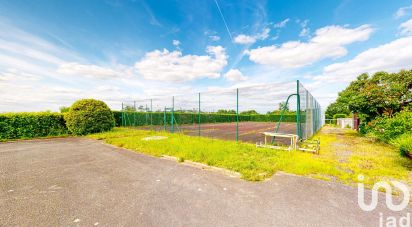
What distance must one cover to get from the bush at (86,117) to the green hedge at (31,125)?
1.03m

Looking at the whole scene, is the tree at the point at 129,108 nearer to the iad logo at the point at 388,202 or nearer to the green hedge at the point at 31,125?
the green hedge at the point at 31,125

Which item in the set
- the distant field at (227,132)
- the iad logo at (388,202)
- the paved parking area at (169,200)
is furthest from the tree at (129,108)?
the iad logo at (388,202)

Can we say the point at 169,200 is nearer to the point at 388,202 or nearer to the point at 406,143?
the point at 388,202

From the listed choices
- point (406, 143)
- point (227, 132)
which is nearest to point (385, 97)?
point (406, 143)

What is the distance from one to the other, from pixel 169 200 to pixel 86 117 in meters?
12.5

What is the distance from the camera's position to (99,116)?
505 inches

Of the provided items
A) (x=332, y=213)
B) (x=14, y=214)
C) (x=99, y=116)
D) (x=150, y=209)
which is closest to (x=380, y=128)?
(x=332, y=213)

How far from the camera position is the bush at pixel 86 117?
39.7 feet

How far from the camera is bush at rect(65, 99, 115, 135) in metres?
12.1

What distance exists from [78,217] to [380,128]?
470 inches

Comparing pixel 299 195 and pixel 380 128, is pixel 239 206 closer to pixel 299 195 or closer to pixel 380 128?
pixel 299 195

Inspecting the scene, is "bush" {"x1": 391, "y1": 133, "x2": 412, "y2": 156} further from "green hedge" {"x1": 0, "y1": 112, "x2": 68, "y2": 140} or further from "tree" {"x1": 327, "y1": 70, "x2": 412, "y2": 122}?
"green hedge" {"x1": 0, "y1": 112, "x2": 68, "y2": 140}

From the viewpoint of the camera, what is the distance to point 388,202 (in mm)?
2854

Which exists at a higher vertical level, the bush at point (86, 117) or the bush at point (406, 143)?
the bush at point (86, 117)
